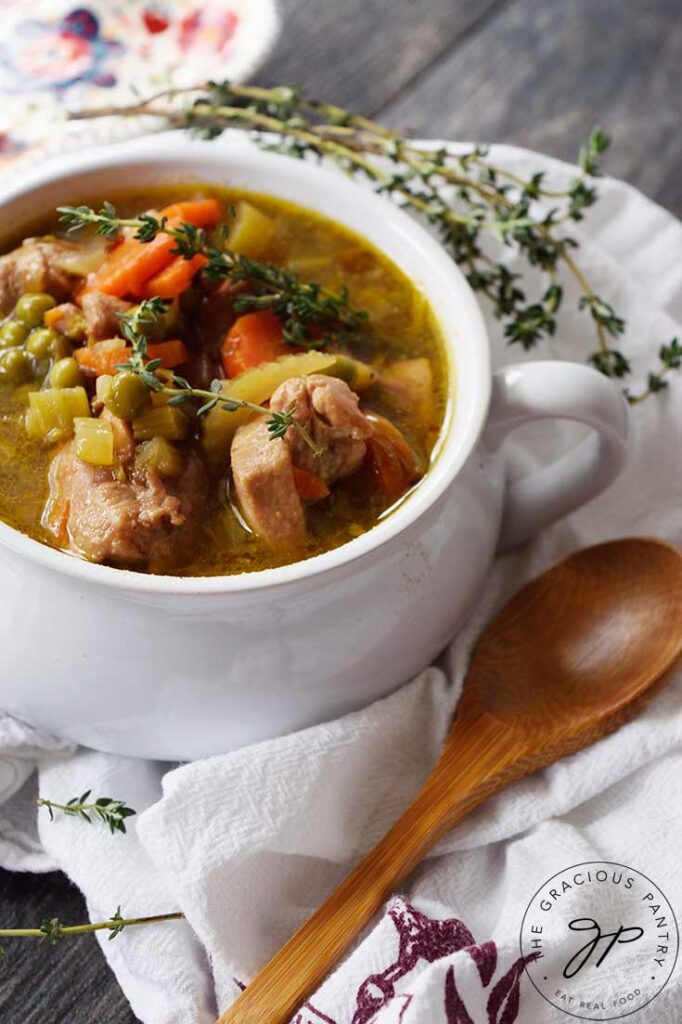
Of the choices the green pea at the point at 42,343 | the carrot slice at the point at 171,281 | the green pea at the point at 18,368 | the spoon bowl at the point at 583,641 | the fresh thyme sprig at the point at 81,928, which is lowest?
the fresh thyme sprig at the point at 81,928

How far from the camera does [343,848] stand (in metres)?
1.82

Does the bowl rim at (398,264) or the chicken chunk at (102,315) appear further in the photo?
the chicken chunk at (102,315)

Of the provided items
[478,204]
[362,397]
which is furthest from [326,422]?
[478,204]

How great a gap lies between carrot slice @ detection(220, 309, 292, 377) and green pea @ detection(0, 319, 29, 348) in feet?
0.97

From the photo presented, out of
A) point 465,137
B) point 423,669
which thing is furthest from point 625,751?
point 465,137

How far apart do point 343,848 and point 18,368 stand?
2.77ft

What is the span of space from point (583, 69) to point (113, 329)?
1.73 metres

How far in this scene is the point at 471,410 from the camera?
1.80 metres

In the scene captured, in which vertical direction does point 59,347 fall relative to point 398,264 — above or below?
below

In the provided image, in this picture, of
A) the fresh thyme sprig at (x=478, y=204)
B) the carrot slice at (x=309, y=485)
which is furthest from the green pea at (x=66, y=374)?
the fresh thyme sprig at (x=478, y=204)

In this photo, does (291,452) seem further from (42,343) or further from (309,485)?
(42,343)

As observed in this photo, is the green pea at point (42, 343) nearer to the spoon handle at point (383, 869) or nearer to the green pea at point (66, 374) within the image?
the green pea at point (66, 374)

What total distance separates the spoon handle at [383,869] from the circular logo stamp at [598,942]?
17 centimetres

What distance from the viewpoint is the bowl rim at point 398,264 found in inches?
62.4
